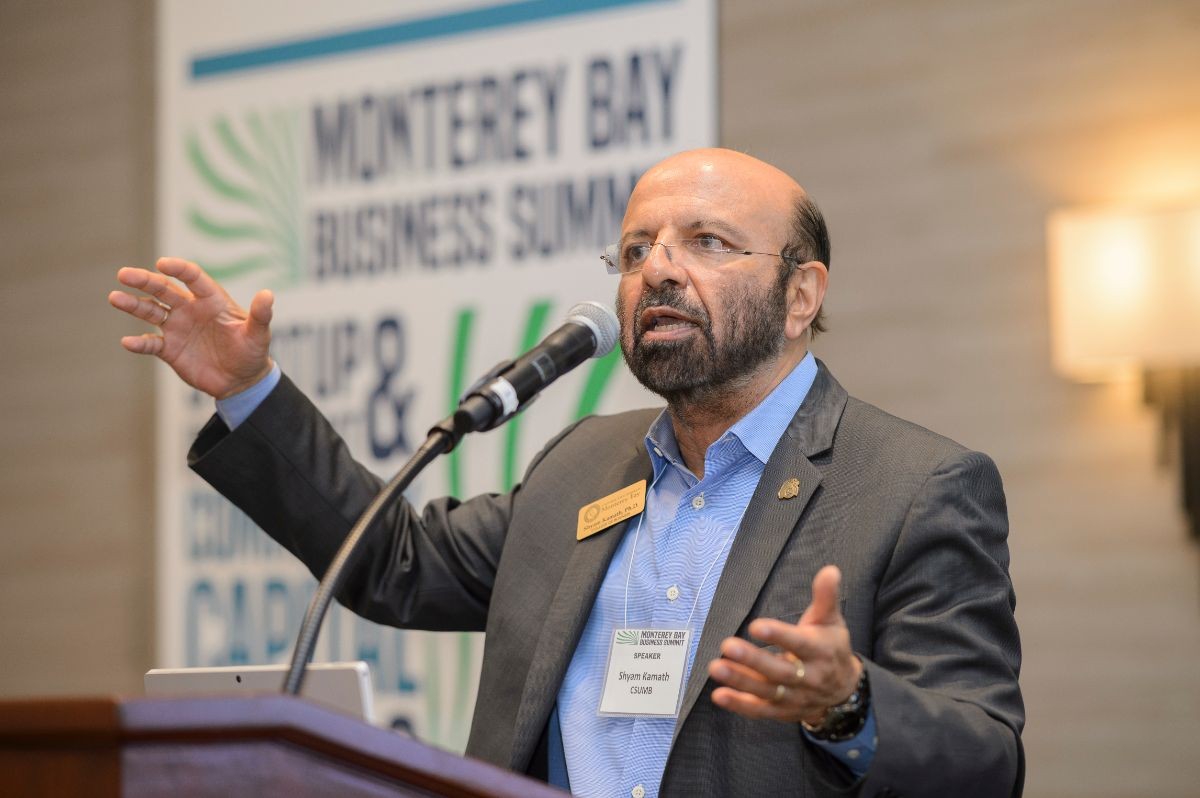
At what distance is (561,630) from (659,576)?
165 mm

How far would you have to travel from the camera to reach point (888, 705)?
4.85 ft

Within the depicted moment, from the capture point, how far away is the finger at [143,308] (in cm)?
190

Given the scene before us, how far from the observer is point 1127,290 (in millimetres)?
2713

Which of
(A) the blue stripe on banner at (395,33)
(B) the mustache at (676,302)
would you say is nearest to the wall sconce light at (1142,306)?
(B) the mustache at (676,302)

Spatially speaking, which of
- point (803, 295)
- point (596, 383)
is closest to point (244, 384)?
point (803, 295)

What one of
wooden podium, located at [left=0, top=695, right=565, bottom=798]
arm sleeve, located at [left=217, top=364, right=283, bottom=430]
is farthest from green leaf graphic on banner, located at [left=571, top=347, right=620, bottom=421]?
wooden podium, located at [left=0, top=695, right=565, bottom=798]

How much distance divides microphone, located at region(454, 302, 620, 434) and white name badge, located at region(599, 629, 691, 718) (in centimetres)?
41

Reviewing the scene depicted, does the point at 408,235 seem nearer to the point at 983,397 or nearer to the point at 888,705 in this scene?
the point at 983,397

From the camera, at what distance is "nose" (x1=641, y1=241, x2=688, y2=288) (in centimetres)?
207

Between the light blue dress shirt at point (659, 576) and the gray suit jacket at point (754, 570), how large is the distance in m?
0.04

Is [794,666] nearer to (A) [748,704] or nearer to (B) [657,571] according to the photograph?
(A) [748,704]

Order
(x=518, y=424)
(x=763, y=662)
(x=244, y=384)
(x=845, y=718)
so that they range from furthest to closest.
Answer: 1. (x=518, y=424)
2. (x=244, y=384)
3. (x=845, y=718)
4. (x=763, y=662)

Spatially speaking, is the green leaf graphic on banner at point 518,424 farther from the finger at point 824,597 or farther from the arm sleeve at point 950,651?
the finger at point 824,597

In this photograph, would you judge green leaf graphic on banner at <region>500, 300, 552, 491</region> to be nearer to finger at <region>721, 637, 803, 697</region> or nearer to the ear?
the ear
